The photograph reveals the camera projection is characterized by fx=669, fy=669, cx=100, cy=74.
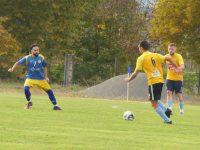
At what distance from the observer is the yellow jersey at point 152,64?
16281 mm

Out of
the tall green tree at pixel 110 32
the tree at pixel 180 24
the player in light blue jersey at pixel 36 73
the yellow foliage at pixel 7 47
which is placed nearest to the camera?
the player in light blue jersey at pixel 36 73

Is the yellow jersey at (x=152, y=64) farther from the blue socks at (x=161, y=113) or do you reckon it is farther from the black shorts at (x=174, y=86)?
the black shorts at (x=174, y=86)

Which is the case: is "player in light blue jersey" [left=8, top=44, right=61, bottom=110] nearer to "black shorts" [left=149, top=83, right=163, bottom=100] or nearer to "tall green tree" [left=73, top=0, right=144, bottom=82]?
"black shorts" [left=149, top=83, right=163, bottom=100]

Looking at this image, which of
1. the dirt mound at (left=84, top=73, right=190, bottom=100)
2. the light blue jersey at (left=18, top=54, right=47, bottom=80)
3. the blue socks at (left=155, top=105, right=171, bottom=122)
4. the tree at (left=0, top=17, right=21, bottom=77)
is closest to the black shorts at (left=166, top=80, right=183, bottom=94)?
the light blue jersey at (left=18, top=54, right=47, bottom=80)

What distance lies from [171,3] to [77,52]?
19.6 meters

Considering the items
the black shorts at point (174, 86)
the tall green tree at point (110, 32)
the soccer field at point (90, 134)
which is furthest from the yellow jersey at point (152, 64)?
the tall green tree at point (110, 32)

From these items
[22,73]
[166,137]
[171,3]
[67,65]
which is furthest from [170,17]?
[166,137]

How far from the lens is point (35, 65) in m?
21.0

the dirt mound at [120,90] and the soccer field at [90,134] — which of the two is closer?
the soccer field at [90,134]

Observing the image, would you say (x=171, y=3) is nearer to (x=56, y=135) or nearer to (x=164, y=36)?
(x=164, y=36)

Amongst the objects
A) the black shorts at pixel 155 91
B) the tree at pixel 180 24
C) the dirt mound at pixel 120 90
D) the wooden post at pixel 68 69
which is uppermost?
the tree at pixel 180 24

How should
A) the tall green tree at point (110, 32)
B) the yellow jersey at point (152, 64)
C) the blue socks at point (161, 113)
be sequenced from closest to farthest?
1. the blue socks at point (161, 113)
2. the yellow jersey at point (152, 64)
3. the tall green tree at point (110, 32)

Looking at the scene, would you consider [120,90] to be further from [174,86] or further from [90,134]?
[90,134]

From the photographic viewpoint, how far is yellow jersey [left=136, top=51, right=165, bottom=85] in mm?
16281
